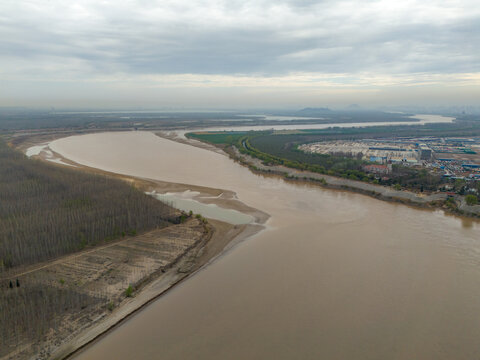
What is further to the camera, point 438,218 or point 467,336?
point 438,218

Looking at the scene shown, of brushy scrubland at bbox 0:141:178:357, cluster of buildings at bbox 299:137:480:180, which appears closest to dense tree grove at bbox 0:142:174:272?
brushy scrubland at bbox 0:141:178:357

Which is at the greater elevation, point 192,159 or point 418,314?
point 192,159

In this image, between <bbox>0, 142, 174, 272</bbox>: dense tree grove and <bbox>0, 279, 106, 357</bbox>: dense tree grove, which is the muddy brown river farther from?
<bbox>0, 142, 174, 272</bbox>: dense tree grove

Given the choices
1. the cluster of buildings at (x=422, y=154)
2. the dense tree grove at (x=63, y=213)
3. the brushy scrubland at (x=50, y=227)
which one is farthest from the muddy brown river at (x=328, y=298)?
the cluster of buildings at (x=422, y=154)

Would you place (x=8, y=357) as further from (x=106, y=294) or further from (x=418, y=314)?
(x=418, y=314)

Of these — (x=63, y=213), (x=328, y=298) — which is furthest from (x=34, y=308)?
(x=328, y=298)

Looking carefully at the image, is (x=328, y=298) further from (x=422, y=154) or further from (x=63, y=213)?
(x=422, y=154)

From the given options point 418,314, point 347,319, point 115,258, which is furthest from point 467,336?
point 115,258
